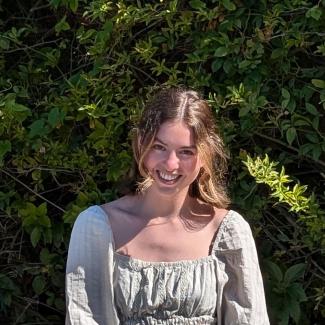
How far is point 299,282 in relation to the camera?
142 inches

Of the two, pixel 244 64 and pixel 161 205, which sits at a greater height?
pixel 244 64

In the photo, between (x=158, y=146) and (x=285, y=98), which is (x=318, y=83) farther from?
(x=158, y=146)

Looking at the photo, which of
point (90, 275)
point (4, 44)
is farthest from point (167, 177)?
point (4, 44)

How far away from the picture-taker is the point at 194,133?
3000mm

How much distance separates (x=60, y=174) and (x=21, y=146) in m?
0.20

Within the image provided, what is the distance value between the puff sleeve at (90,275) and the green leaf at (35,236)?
2.28 ft

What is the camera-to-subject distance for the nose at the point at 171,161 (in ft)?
9.68

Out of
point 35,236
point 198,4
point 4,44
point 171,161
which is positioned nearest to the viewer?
point 171,161

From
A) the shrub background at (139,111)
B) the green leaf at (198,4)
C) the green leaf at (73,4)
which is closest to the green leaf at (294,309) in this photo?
the shrub background at (139,111)

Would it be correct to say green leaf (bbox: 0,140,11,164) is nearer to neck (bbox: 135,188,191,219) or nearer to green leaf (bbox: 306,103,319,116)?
neck (bbox: 135,188,191,219)

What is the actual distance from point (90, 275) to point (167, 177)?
0.40 metres

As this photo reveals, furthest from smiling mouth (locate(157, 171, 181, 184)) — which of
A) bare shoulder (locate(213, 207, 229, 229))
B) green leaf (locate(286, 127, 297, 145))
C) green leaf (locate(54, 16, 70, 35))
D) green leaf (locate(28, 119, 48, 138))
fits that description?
green leaf (locate(54, 16, 70, 35))

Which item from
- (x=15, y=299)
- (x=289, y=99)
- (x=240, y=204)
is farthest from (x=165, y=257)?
(x=15, y=299)

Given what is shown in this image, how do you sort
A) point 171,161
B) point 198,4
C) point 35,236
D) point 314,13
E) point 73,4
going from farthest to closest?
point 35,236, point 73,4, point 198,4, point 314,13, point 171,161
